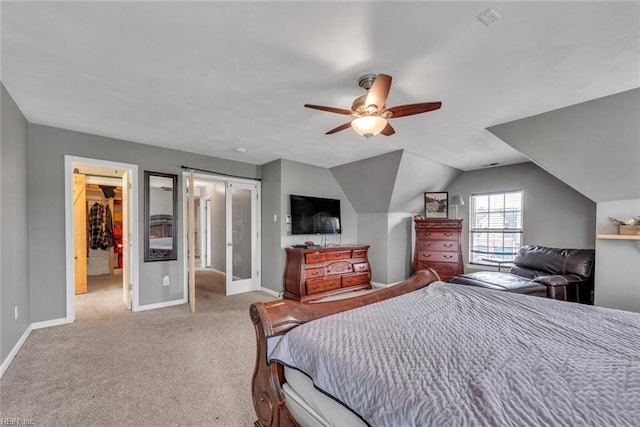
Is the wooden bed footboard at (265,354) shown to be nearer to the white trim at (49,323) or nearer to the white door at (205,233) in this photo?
the white trim at (49,323)

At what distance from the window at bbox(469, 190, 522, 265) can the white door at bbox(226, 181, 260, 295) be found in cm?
443

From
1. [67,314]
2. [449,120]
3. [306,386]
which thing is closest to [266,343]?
[306,386]

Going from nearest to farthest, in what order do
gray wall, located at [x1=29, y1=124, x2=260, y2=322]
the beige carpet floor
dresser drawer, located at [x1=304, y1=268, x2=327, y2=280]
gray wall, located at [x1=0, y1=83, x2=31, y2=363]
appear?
the beige carpet floor → gray wall, located at [x1=0, y1=83, x2=31, y2=363] → gray wall, located at [x1=29, y1=124, x2=260, y2=322] → dresser drawer, located at [x1=304, y1=268, x2=327, y2=280]

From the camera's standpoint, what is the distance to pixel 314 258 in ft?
14.9

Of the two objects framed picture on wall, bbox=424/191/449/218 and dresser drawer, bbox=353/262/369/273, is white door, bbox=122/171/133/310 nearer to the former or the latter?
dresser drawer, bbox=353/262/369/273

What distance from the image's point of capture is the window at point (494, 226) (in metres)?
5.21

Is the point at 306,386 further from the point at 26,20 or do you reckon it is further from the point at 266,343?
the point at 26,20

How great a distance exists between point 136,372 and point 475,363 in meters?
2.61

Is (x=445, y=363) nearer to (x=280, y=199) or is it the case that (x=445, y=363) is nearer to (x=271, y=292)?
(x=280, y=199)

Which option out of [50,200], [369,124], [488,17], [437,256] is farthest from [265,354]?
[437,256]

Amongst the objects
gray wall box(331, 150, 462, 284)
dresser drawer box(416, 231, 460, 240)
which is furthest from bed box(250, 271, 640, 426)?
dresser drawer box(416, 231, 460, 240)

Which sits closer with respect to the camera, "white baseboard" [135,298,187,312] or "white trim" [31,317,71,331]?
"white trim" [31,317,71,331]

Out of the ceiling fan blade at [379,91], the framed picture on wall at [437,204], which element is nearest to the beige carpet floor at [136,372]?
the ceiling fan blade at [379,91]

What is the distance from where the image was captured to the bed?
0.86 m
